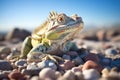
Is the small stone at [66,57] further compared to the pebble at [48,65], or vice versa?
the small stone at [66,57]

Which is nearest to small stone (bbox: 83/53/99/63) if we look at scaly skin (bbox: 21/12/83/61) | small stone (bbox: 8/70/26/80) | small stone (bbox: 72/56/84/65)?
small stone (bbox: 72/56/84/65)

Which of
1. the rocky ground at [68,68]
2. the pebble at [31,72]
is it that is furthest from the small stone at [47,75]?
the pebble at [31,72]

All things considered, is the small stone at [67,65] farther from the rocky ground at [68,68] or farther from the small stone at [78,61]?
the small stone at [78,61]

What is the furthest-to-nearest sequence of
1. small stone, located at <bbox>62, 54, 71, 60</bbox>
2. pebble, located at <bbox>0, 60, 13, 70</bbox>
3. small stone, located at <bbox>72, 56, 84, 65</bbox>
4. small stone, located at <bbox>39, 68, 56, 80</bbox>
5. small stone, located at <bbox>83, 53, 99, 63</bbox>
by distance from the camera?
small stone, located at <bbox>62, 54, 71, 60</bbox>, small stone, located at <bbox>83, 53, 99, 63</bbox>, small stone, located at <bbox>72, 56, 84, 65</bbox>, pebble, located at <bbox>0, 60, 13, 70</bbox>, small stone, located at <bbox>39, 68, 56, 80</bbox>

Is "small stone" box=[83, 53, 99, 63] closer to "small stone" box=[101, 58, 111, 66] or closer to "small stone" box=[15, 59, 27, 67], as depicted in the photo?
"small stone" box=[101, 58, 111, 66]

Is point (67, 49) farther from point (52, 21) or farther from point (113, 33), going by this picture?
point (113, 33)

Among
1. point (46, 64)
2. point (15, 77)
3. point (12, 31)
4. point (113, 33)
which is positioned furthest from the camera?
point (113, 33)

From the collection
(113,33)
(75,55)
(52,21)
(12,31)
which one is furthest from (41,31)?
(113,33)
